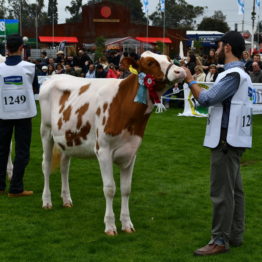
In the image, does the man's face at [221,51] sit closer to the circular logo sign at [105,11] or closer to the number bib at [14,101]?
the number bib at [14,101]

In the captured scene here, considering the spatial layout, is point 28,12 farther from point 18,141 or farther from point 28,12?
point 18,141

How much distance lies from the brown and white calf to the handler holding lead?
1.53 feet

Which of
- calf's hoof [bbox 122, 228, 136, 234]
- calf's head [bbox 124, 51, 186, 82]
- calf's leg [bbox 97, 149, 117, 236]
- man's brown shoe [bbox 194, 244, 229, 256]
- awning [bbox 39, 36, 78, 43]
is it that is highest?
awning [bbox 39, 36, 78, 43]

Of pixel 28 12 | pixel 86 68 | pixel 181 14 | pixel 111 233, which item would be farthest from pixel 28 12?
pixel 111 233

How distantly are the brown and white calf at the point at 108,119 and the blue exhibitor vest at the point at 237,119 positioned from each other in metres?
0.56

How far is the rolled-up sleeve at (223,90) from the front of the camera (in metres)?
4.81

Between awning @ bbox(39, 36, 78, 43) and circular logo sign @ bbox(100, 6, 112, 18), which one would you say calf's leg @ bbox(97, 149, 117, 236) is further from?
circular logo sign @ bbox(100, 6, 112, 18)

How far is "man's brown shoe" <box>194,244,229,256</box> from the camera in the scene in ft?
17.1

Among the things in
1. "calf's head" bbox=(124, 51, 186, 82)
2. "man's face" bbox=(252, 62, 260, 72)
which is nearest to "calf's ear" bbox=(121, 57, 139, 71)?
"calf's head" bbox=(124, 51, 186, 82)

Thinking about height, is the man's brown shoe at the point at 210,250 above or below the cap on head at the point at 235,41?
below

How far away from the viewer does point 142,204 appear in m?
7.18

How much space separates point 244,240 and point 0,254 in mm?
2673

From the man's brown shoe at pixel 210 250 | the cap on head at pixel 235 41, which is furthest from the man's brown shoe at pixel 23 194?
the cap on head at pixel 235 41

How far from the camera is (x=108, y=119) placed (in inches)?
227
